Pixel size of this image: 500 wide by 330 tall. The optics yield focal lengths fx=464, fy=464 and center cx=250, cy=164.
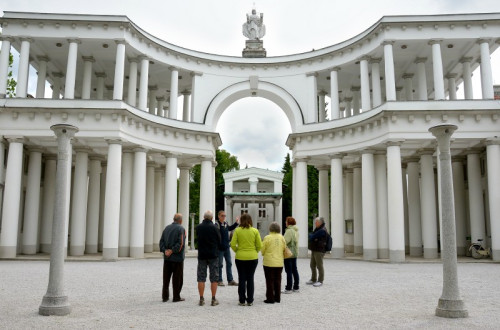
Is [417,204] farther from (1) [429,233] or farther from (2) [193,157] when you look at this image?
(2) [193,157]

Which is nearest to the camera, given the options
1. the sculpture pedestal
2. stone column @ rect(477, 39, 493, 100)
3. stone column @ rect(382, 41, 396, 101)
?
stone column @ rect(477, 39, 493, 100)

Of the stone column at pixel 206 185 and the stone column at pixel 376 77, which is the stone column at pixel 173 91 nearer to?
the stone column at pixel 206 185

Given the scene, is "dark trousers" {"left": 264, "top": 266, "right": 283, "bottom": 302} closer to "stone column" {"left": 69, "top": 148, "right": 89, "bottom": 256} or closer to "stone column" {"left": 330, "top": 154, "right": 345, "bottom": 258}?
"stone column" {"left": 330, "top": 154, "right": 345, "bottom": 258}

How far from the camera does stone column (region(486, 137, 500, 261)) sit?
22953 millimetres

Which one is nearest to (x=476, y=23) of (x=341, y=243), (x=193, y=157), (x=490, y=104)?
(x=490, y=104)

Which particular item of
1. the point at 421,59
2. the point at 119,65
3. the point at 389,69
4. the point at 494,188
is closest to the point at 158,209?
the point at 119,65

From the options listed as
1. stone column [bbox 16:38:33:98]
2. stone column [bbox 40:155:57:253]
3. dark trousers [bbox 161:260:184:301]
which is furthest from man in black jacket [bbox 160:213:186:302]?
stone column [bbox 40:155:57:253]

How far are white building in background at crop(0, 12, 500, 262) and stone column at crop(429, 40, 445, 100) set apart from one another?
5 centimetres

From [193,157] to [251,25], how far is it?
36.0 ft

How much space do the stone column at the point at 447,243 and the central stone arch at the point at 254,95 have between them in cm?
2009

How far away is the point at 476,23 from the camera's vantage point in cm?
2416

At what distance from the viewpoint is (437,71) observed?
951 inches

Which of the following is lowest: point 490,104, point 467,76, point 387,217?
point 387,217

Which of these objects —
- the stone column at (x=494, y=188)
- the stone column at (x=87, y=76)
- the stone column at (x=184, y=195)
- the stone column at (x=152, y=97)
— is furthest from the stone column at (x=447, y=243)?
the stone column at (x=152, y=97)
